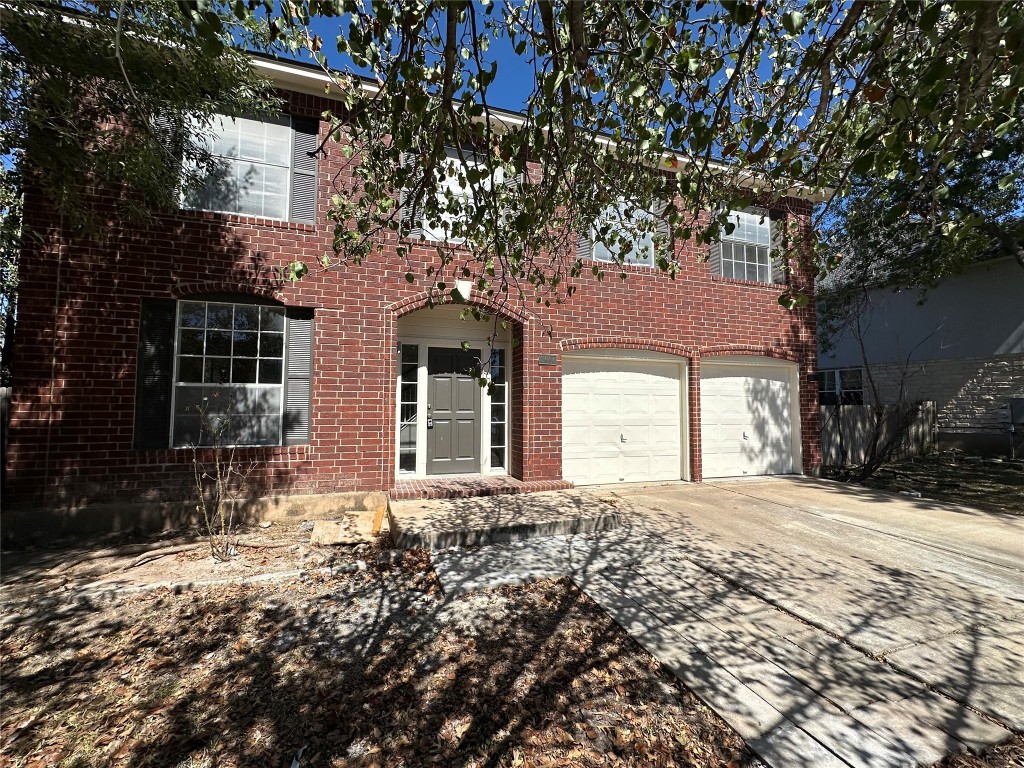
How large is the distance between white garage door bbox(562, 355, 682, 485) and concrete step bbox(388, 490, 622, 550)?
4.82 feet

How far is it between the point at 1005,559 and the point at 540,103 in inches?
239

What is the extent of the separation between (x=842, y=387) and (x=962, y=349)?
368 cm

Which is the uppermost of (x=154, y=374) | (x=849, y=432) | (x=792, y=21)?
(x=792, y=21)

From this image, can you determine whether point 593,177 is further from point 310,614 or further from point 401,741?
point 310,614

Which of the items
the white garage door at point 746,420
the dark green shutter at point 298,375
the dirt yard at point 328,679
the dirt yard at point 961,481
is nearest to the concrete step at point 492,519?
the dirt yard at point 328,679

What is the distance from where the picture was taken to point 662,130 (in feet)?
11.3

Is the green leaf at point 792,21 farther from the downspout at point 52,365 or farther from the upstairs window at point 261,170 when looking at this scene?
the downspout at point 52,365

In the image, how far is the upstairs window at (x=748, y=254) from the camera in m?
8.89

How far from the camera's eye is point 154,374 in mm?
5648

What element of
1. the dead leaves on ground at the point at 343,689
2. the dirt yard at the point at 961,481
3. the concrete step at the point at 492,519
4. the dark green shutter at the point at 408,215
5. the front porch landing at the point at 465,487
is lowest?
the dead leaves on ground at the point at 343,689

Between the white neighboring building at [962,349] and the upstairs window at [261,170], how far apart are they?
1417 cm

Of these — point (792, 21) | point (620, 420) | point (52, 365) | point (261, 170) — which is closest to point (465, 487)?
point (620, 420)

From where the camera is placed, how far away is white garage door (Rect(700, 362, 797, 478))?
28.1 feet

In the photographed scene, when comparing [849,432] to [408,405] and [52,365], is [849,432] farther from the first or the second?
[52,365]
